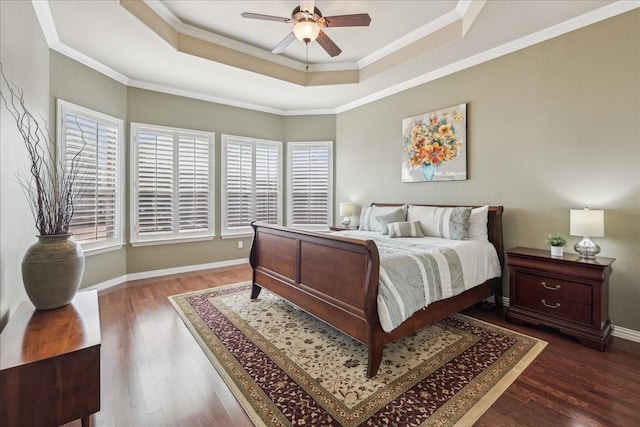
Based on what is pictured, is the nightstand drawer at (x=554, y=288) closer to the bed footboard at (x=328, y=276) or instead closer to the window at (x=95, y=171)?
the bed footboard at (x=328, y=276)

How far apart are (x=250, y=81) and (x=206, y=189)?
1.97 meters

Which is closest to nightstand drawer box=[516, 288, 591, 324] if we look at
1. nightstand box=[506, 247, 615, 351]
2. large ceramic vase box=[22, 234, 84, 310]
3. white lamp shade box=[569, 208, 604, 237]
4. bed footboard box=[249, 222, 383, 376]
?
nightstand box=[506, 247, 615, 351]

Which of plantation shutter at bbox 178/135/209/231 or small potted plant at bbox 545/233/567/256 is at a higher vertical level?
plantation shutter at bbox 178/135/209/231

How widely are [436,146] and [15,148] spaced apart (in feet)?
14.4

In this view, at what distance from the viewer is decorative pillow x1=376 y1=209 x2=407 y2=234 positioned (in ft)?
13.3

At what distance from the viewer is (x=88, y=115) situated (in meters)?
3.80

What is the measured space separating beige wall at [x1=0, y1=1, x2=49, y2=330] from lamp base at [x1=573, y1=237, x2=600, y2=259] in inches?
176

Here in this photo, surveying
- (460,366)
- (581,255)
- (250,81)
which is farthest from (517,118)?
(250,81)

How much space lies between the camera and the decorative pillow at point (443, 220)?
3422mm

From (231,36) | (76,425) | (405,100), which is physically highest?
(231,36)

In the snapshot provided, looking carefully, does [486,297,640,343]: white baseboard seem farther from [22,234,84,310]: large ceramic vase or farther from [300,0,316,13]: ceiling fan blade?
[22,234,84,310]: large ceramic vase

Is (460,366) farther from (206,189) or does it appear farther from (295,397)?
(206,189)

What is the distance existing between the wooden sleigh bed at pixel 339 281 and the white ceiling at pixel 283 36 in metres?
1.98

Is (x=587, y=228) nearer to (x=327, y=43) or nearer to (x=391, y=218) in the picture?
(x=391, y=218)
